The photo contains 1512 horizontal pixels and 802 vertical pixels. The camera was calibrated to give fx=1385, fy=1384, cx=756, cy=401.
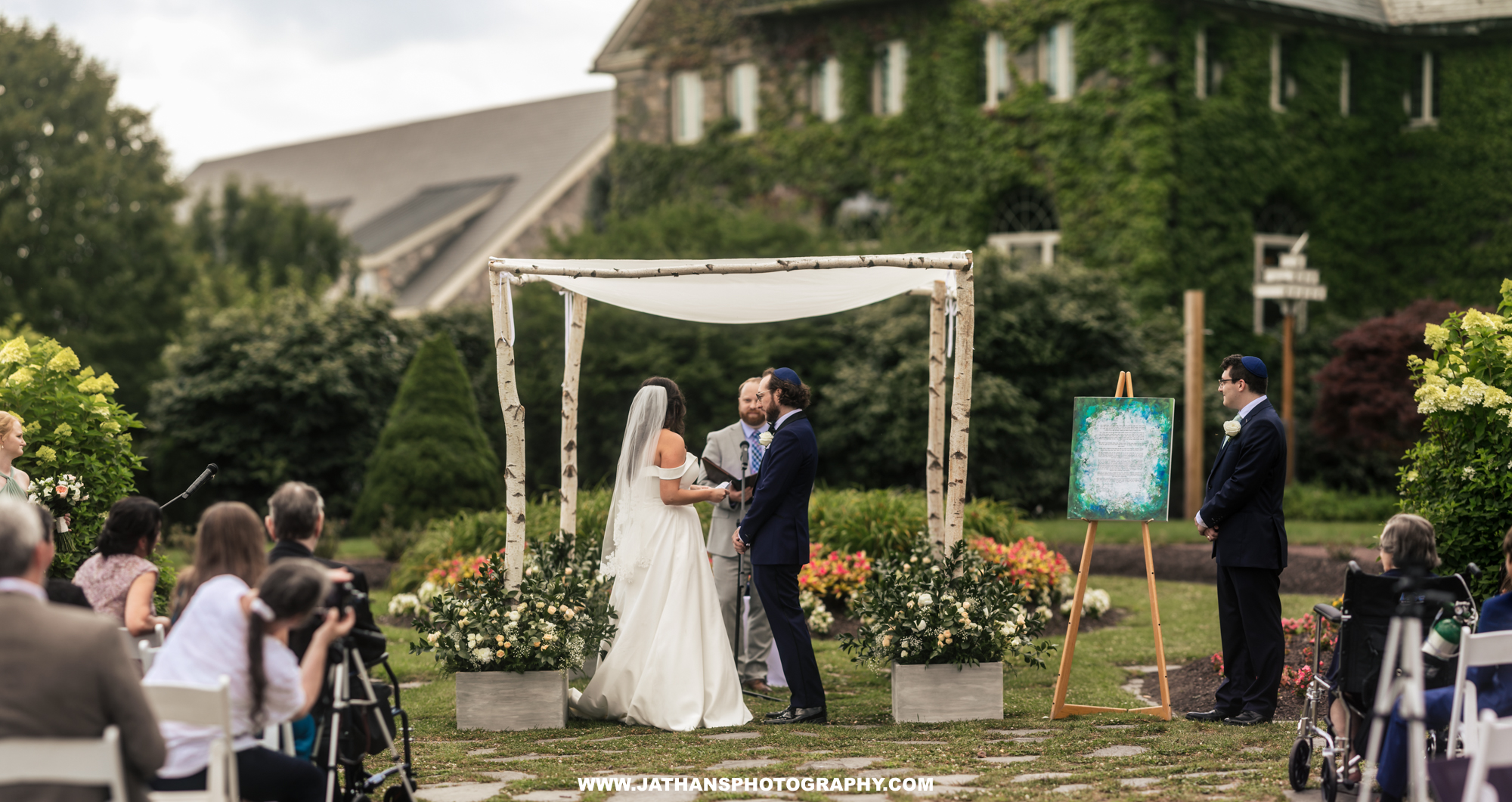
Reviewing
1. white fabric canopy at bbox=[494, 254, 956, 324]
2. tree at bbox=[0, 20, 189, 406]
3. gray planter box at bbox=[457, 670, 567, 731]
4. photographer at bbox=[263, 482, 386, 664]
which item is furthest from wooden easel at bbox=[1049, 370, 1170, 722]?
tree at bbox=[0, 20, 189, 406]

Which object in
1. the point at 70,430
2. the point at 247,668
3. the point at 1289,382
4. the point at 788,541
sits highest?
the point at 1289,382

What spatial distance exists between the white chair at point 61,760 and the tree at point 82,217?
97.0 ft

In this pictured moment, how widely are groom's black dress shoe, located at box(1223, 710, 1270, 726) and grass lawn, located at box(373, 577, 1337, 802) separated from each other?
0.10 metres

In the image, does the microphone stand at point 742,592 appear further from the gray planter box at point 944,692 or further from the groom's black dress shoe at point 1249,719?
the groom's black dress shoe at point 1249,719

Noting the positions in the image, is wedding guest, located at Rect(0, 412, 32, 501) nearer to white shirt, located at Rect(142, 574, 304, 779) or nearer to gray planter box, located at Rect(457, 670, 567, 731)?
gray planter box, located at Rect(457, 670, 567, 731)

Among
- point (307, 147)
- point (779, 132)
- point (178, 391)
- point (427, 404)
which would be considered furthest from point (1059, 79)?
point (307, 147)

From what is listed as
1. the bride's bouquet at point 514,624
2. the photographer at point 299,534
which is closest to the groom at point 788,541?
the bride's bouquet at point 514,624

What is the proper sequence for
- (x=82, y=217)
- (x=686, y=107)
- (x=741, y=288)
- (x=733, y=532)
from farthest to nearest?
(x=82, y=217), (x=686, y=107), (x=733, y=532), (x=741, y=288)

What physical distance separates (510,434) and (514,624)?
1169 millimetres

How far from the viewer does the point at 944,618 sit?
7.57 meters

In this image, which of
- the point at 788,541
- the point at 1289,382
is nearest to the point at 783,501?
the point at 788,541

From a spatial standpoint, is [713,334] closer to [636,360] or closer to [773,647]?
[636,360]

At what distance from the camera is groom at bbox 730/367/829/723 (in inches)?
307

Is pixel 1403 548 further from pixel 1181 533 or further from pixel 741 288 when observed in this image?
pixel 1181 533
